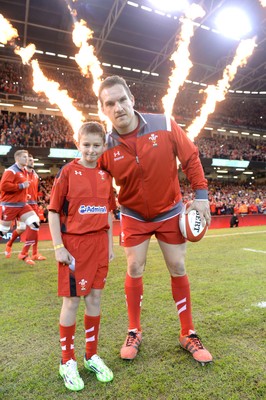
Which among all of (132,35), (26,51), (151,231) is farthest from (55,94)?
(151,231)

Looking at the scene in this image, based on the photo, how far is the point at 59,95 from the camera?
25156 mm

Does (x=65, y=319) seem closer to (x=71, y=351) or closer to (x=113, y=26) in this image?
(x=71, y=351)

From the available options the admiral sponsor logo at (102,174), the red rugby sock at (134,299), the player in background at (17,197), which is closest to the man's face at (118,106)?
the admiral sponsor logo at (102,174)

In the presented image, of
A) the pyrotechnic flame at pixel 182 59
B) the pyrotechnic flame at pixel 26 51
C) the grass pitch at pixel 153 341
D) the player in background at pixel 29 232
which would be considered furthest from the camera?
the pyrotechnic flame at pixel 26 51

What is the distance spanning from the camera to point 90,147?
2275 mm

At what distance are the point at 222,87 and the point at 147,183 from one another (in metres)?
32.7

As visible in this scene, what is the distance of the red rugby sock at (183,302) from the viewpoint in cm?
253

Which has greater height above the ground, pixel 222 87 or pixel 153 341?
pixel 222 87

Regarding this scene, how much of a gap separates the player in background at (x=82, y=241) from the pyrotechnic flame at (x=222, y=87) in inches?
956

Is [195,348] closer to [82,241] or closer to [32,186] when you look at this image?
[82,241]

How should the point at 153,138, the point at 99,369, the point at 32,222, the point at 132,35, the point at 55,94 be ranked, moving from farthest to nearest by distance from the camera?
1. the point at 55,94
2. the point at 132,35
3. the point at 32,222
4. the point at 153,138
5. the point at 99,369

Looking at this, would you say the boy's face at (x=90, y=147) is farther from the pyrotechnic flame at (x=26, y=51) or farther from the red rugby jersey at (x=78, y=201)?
the pyrotechnic flame at (x=26, y=51)

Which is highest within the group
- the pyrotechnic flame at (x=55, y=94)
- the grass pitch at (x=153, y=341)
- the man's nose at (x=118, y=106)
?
the pyrotechnic flame at (x=55, y=94)

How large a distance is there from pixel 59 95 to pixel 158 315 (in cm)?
2504
